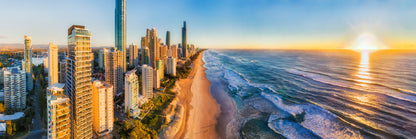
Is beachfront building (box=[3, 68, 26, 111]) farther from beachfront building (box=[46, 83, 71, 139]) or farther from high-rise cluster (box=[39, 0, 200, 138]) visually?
beachfront building (box=[46, 83, 71, 139])

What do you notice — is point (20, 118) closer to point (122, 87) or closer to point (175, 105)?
point (122, 87)

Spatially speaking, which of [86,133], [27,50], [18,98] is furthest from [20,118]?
[27,50]

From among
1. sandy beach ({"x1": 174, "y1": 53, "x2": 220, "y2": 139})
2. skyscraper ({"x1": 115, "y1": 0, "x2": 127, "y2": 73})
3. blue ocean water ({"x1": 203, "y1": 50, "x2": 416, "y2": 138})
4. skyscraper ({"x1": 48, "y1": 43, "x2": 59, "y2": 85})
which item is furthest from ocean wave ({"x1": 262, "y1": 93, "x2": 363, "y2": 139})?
skyscraper ({"x1": 115, "y1": 0, "x2": 127, "y2": 73})

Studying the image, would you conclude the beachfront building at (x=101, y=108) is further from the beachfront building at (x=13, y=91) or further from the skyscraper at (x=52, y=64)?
the skyscraper at (x=52, y=64)

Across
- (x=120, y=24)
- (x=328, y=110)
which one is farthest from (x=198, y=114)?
(x=120, y=24)

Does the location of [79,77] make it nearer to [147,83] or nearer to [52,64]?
[147,83]

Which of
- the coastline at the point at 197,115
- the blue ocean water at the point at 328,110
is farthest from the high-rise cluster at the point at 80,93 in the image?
the blue ocean water at the point at 328,110
